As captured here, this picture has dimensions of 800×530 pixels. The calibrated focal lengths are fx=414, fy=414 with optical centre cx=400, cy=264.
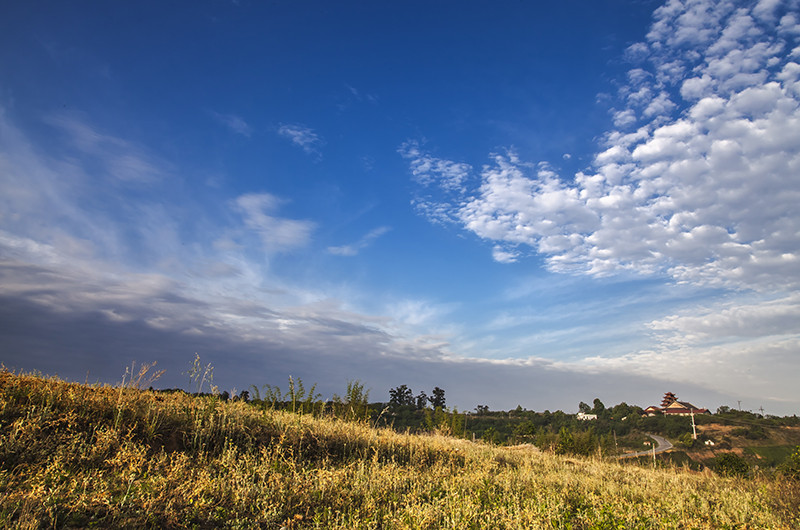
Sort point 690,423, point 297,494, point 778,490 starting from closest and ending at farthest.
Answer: point 297,494 → point 778,490 → point 690,423

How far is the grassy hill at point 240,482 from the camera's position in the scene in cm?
402

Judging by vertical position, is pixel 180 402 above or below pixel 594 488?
above

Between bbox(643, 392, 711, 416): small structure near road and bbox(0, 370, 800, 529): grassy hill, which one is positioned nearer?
bbox(0, 370, 800, 529): grassy hill

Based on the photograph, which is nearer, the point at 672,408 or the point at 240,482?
the point at 240,482

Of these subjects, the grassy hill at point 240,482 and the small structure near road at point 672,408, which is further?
the small structure near road at point 672,408

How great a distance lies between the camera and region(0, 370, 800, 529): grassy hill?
402cm

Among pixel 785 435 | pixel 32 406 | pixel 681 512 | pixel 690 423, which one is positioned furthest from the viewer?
pixel 690 423

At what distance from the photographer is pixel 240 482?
199 inches

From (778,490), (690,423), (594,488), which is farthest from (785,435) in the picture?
(594,488)

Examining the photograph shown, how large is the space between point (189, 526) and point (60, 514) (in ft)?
3.38

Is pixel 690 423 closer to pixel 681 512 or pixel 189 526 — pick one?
pixel 681 512

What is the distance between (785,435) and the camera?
213 ft

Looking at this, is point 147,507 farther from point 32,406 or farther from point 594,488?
point 594,488

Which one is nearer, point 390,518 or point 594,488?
point 390,518
